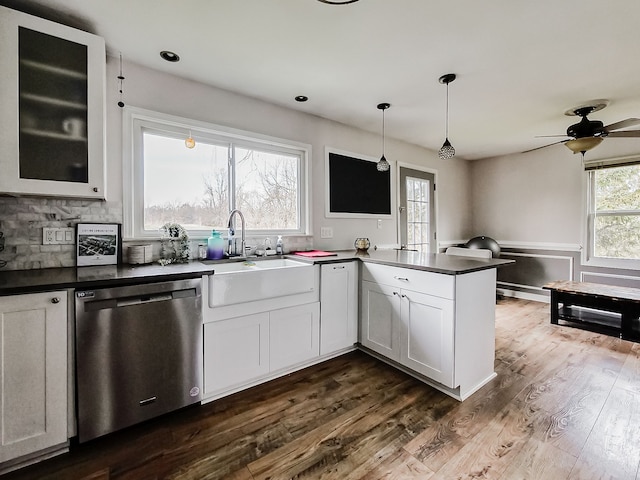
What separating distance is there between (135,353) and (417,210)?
12.6 ft

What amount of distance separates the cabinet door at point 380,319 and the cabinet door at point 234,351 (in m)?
0.94

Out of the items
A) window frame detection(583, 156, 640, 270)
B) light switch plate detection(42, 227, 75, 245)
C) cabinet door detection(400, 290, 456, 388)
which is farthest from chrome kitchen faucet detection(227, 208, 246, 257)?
window frame detection(583, 156, 640, 270)

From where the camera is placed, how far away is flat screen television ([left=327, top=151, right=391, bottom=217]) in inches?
130

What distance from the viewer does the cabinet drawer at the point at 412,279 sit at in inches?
74.6

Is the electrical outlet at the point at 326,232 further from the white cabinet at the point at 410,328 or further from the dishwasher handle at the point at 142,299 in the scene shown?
the dishwasher handle at the point at 142,299

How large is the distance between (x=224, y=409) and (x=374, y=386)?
3.49ft

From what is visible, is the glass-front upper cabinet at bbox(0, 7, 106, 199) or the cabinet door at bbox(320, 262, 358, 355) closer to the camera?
the glass-front upper cabinet at bbox(0, 7, 106, 199)

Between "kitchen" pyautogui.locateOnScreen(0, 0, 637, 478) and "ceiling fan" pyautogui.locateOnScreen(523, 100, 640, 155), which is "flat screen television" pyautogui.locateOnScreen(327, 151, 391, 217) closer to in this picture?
"kitchen" pyautogui.locateOnScreen(0, 0, 637, 478)

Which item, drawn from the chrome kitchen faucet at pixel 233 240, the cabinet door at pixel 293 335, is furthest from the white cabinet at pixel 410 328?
the chrome kitchen faucet at pixel 233 240

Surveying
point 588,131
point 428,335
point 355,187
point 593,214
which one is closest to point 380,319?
point 428,335

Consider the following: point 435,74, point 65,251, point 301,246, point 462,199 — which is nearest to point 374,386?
point 301,246

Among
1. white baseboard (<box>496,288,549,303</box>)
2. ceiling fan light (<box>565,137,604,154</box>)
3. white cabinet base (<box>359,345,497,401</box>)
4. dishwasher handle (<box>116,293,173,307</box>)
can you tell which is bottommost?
white cabinet base (<box>359,345,497,401</box>)

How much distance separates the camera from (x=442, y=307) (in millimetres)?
1922

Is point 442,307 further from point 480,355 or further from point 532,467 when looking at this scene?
point 532,467
